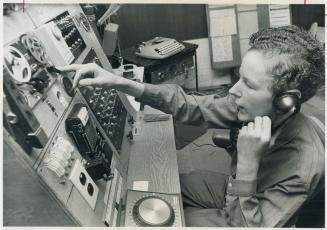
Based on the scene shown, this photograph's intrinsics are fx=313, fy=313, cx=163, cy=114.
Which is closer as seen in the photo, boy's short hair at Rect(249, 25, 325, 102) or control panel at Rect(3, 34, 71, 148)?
control panel at Rect(3, 34, 71, 148)

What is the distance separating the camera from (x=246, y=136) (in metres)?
0.87

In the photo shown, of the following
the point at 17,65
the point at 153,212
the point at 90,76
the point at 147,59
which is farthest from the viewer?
the point at 147,59

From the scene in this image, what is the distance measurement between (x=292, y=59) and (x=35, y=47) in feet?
2.39

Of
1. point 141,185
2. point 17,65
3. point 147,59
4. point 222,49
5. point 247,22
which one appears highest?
point 17,65

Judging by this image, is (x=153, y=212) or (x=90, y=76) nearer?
(x=153, y=212)

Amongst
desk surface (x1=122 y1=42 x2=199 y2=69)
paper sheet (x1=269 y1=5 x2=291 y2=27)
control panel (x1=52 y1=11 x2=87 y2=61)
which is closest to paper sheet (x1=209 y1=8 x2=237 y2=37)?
paper sheet (x1=269 y1=5 x2=291 y2=27)

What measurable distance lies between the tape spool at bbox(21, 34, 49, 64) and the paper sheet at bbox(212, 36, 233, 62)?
2.23 meters

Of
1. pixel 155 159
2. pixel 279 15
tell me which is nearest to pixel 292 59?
pixel 155 159

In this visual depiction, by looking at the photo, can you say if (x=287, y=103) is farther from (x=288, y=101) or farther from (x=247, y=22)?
(x=247, y=22)

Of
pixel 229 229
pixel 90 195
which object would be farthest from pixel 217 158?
pixel 90 195

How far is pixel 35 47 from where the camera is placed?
868mm

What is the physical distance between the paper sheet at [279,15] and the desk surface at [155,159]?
1.96 m

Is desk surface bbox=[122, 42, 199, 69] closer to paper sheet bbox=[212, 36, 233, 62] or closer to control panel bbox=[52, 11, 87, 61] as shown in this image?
paper sheet bbox=[212, 36, 233, 62]

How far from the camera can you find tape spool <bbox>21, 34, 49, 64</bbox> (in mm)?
833
